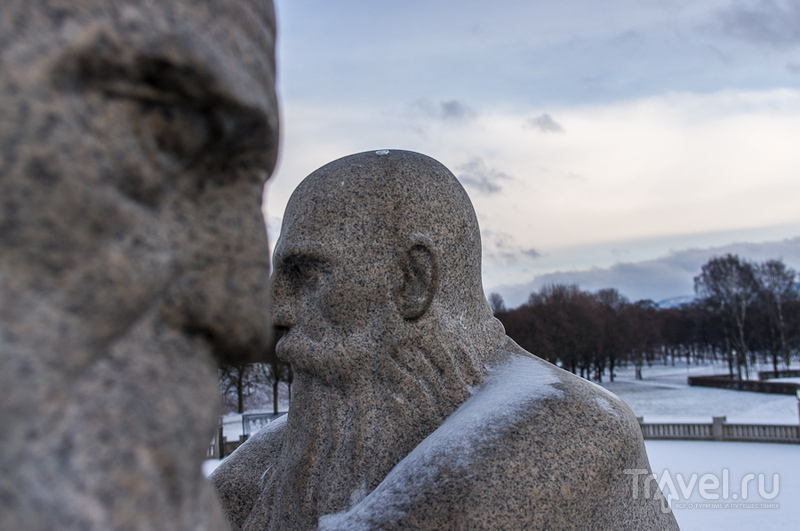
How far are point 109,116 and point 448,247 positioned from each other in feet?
7.64

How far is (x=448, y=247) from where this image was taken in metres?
3.24

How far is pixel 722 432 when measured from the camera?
16703 mm

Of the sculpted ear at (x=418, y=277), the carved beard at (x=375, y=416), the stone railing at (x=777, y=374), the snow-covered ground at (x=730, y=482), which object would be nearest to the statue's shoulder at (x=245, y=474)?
the carved beard at (x=375, y=416)

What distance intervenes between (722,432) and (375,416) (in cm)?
1626

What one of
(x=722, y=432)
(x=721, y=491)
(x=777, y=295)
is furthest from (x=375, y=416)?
(x=777, y=295)

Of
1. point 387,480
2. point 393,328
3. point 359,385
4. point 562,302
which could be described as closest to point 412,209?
point 393,328

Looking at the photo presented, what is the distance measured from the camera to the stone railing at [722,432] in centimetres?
1596

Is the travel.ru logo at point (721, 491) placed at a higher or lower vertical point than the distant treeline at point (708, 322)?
lower

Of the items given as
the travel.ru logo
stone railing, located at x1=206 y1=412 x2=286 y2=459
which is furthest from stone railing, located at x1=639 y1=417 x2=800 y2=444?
stone railing, located at x1=206 y1=412 x2=286 y2=459

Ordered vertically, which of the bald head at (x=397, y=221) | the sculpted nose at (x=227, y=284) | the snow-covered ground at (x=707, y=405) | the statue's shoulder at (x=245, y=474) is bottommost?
the snow-covered ground at (x=707, y=405)

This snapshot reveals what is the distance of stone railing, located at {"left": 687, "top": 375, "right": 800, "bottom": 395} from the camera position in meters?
27.5

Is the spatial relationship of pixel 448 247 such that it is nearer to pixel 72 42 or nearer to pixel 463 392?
pixel 463 392

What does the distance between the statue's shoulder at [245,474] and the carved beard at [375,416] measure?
60 cm

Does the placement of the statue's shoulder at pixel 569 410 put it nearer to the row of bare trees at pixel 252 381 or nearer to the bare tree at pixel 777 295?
the row of bare trees at pixel 252 381
